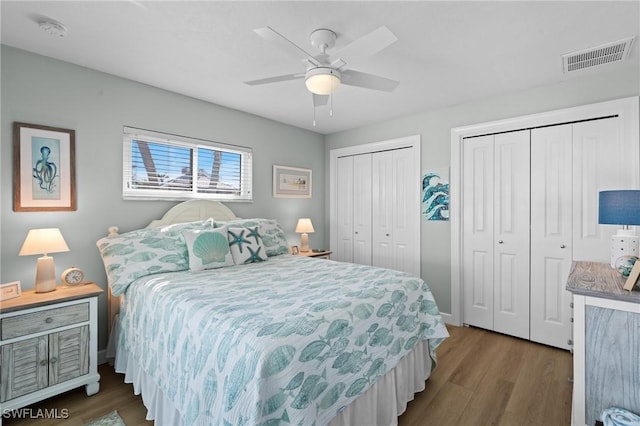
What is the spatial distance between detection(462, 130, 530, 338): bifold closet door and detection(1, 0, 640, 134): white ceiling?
0.67m

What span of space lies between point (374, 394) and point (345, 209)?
3034 millimetres

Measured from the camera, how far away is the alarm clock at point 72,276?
2220 millimetres

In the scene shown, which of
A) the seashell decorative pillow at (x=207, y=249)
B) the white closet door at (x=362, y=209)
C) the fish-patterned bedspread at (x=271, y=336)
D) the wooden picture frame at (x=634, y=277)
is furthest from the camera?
the white closet door at (x=362, y=209)

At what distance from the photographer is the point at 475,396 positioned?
2.11m

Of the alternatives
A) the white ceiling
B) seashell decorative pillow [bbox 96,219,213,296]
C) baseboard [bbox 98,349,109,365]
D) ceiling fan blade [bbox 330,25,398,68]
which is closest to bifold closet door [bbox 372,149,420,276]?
the white ceiling

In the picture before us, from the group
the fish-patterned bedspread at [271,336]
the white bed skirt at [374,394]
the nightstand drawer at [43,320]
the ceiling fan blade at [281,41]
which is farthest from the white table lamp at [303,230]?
the ceiling fan blade at [281,41]

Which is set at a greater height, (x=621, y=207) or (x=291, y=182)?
(x=291, y=182)

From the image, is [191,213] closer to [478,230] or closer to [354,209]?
[354,209]

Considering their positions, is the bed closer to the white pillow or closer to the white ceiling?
the white pillow

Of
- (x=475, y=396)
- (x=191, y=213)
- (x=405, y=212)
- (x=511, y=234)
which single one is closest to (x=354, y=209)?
(x=405, y=212)

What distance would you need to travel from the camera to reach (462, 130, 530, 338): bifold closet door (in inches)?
120

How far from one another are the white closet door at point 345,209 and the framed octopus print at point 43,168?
3.16 m

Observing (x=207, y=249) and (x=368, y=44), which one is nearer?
(x=368, y=44)

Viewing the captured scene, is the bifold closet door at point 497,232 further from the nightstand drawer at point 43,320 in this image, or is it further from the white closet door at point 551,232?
the nightstand drawer at point 43,320
